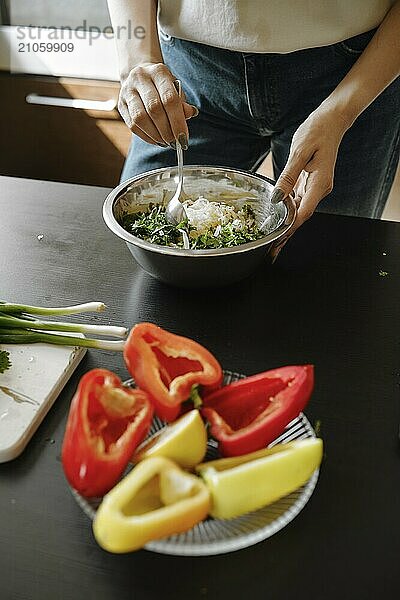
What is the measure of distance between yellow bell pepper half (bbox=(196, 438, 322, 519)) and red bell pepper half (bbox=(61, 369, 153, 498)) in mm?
73

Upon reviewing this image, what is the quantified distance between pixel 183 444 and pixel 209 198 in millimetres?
654

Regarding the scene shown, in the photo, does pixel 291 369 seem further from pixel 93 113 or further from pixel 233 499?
pixel 93 113

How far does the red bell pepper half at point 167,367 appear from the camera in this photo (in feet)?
2.54

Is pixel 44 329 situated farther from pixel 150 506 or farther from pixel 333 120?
Answer: pixel 333 120

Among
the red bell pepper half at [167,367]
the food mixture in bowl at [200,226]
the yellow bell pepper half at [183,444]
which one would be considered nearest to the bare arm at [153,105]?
the food mixture in bowl at [200,226]

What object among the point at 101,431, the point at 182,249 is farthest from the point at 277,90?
the point at 101,431

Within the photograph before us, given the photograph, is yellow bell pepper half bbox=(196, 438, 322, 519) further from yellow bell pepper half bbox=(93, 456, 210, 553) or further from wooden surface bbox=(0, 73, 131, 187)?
wooden surface bbox=(0, 73, 131, 187)

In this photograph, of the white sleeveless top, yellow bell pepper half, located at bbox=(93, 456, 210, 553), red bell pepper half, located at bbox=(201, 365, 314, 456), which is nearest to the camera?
yellow bell pepper half, located at bbox=(93, 456, 210, 553)

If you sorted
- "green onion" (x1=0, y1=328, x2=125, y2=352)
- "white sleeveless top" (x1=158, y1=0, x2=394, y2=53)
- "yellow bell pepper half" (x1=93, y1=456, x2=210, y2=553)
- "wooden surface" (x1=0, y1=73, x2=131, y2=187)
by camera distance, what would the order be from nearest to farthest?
1. "yellow bell pepper half" (x1=93, y1=456, x2=210, y2=553)
2. "green onion" (x1=0, y1=328, x2=125, y2=352)
3. "white sleeveless top" (x1=158, y1=0, x2=394, y2=53)
4. "wooden surface" (x1=0, y1=73, x2=131, y2=187)

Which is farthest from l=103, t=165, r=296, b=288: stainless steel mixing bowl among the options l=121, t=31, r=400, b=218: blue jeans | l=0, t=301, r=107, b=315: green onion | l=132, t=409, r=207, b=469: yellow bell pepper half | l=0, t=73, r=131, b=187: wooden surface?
l=0, t=73, r=131, b=187: wooden surface

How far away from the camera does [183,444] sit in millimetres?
717

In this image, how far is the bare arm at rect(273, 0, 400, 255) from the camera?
3.87 ft

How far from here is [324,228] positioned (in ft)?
4.28

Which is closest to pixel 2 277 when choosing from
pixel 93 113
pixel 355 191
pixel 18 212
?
pixel 18 212
